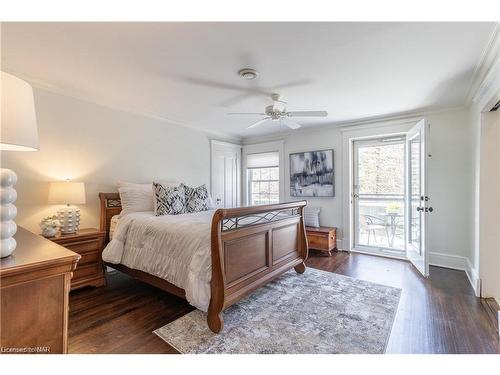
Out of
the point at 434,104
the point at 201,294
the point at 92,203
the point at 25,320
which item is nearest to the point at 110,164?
the point at 92,203

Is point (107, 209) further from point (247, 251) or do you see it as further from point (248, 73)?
point (248, 73)

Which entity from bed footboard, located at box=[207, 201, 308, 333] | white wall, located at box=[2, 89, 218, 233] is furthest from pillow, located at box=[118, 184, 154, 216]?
bed footboard, located at box=[207, 201, 308, 333]

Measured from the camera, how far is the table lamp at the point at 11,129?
3.00ft

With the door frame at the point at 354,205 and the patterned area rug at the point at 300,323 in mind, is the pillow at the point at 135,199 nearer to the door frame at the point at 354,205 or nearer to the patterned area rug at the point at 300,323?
the patterned area rug at the point at 300,323

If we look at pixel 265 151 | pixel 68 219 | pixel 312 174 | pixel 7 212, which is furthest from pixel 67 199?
pixel 312 174

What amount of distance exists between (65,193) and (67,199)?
0.07m

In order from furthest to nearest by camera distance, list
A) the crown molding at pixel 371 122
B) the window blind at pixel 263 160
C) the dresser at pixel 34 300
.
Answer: the window blind at pixel 263 160 < the crown molding at pixel 371 122 < the dresser at pixel 34 300

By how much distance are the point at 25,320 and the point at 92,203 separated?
270cm

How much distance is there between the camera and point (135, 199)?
129 inches

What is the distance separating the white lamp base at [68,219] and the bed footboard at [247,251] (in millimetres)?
1893

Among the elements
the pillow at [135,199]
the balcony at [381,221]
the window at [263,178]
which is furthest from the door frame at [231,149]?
the balcony at [381,221]

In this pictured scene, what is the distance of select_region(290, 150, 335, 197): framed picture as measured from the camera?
15.1 ft

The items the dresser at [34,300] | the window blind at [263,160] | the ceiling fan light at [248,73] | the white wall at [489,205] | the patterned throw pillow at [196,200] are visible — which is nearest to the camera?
the dresser at [34,300]

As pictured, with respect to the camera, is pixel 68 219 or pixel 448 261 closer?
pixel 68 219
